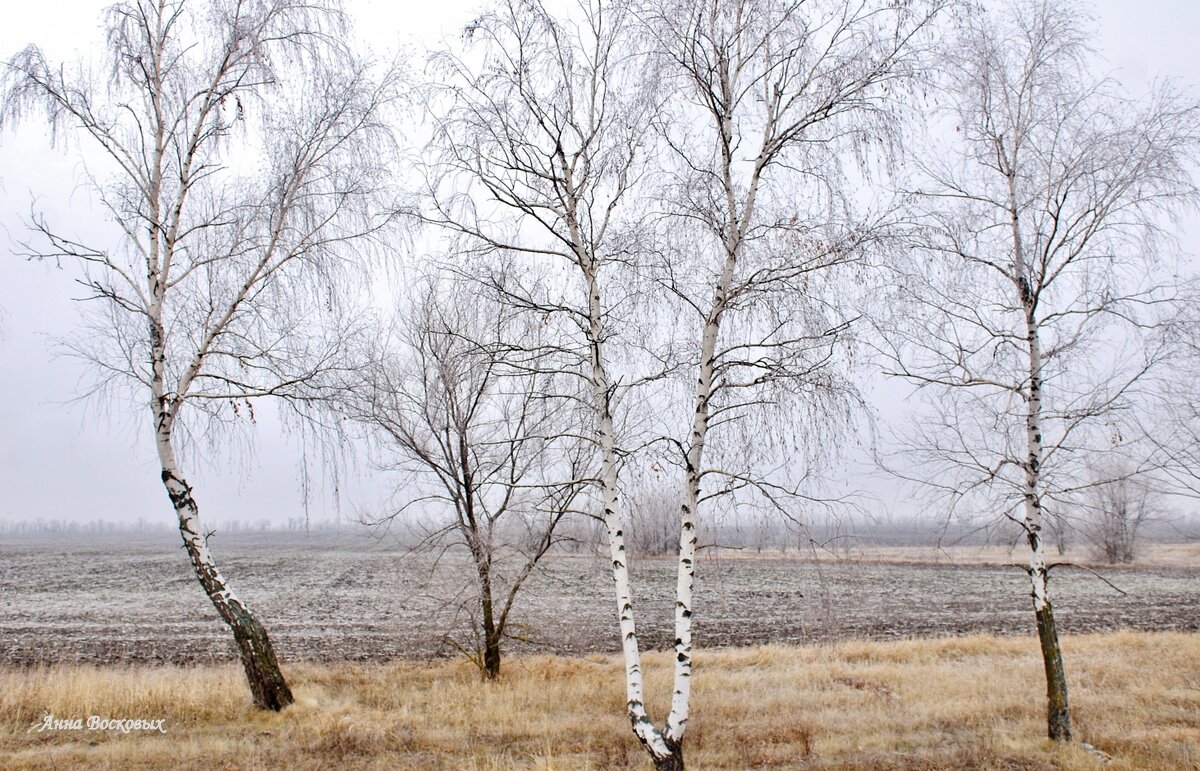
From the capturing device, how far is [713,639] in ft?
63.0

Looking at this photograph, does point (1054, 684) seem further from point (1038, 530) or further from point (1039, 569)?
point (1038, 530)

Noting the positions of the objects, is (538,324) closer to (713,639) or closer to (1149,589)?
(713,639)

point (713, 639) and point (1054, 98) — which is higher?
point (1054, 98)

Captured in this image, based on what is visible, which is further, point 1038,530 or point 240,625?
point 240,625

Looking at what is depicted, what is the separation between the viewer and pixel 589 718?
1059 cm

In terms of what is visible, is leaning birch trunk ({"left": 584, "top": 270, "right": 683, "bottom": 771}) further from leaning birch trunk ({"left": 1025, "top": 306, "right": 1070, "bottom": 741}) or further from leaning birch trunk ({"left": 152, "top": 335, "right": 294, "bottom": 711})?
leaning birch trunk ({"left": 152, "top": 335, "right": 294, "bottom": 711})

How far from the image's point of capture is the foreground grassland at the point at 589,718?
8.53 meters

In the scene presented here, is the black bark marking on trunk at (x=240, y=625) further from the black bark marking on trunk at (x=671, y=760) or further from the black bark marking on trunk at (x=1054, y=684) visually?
the black bark marking on trunk at (x=1054, y=684)

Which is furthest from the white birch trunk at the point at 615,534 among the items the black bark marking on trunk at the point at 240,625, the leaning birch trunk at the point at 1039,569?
the black bark marking on trunk at the point at 240,625

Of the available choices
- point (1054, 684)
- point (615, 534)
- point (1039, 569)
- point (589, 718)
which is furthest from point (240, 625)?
point (1054, 684)

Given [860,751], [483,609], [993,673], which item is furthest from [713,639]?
[860,751]

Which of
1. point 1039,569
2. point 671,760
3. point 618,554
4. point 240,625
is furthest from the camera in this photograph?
point 240,625

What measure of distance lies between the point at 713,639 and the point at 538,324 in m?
13.2

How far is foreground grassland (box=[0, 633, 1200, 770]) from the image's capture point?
28.0 feet
